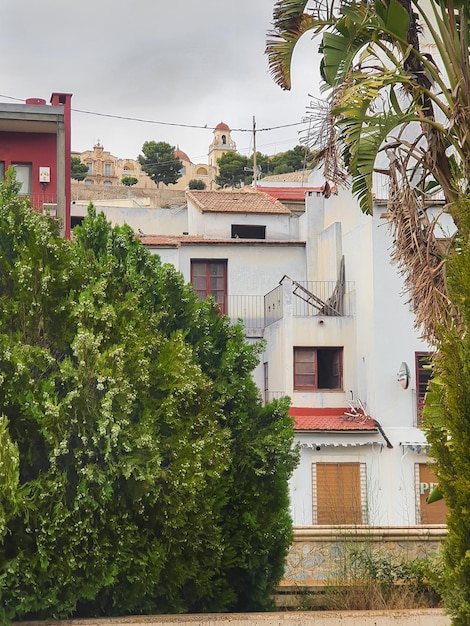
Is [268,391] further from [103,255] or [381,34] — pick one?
[381,34]

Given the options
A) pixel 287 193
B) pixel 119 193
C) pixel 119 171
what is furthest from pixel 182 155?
pixel 287 193

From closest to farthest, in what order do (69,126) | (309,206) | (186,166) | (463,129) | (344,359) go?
1. (463,129)
2. (69,126)
3. (344,359)
4. (309,206)
5. (186,166)

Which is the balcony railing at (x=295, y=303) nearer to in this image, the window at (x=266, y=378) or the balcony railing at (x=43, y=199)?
the window at (x=266, y=378)

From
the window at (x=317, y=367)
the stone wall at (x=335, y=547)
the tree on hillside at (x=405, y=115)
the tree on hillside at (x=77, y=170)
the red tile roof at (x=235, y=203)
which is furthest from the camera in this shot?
the tree on hillside at (x=77, y=170)

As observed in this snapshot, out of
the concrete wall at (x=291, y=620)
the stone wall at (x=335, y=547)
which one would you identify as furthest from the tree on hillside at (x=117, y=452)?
the stone wall at (x=335, y=547)

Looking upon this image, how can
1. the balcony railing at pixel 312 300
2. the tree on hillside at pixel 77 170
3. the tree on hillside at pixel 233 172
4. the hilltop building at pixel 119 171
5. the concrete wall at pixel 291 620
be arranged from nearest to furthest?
1. the concrete wall at pixel 291 620
2. the balcony railing at pixel 312 300
3. the tree on hillside at pixel 233 172
4. the tree on hillside at pixel 77 170
5. the hilltop building at pixel 119 171

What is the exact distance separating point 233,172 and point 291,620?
104m

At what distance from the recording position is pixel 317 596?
44.7ft

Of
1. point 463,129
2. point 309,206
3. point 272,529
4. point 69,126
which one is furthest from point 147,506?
point 309,206

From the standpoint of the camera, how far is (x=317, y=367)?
101 feet

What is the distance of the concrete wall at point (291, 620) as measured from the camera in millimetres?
10695

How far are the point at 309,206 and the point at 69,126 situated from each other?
36.3 ft

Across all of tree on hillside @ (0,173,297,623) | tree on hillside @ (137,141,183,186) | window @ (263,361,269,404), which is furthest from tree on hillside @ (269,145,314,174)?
tree on hillside @ (0,173,297,623)

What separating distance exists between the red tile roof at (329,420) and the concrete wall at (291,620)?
1690cm
